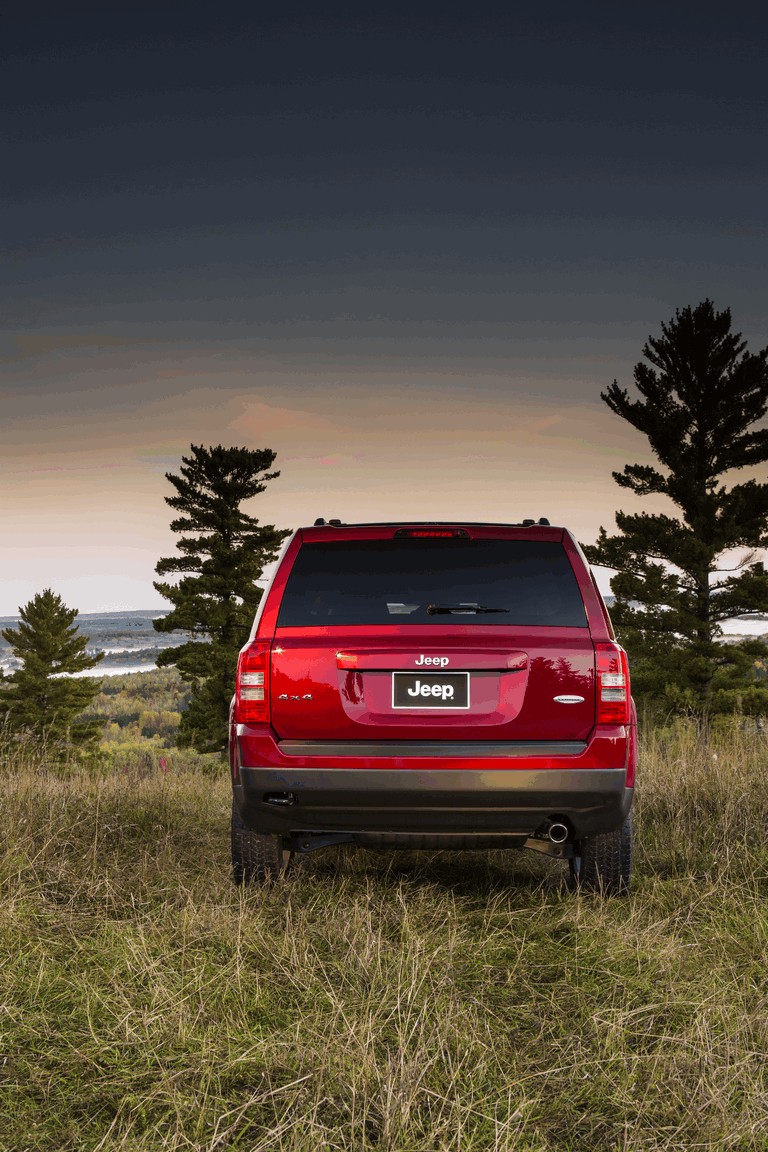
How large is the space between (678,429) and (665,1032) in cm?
2874

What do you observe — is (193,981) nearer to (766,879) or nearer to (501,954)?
(501,954)

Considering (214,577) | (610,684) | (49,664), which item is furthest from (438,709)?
(49,664)

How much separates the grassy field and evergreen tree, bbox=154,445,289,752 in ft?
107

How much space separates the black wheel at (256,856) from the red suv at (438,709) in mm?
340

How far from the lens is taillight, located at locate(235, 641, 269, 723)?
181 inches

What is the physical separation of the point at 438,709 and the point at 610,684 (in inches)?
33.4

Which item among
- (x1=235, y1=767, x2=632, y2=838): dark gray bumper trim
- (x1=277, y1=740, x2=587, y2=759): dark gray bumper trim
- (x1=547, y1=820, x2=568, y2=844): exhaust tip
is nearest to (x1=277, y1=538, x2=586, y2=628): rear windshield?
(x1=277, y1=740, x2=587, y2=759): dark gray bumper trim

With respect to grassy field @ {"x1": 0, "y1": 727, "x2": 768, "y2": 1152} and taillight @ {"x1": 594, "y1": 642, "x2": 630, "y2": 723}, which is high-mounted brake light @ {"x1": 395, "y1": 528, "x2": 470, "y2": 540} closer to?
taillight @ {"x1": 594, "y1": 642, "x2": 630, "y2": 723}

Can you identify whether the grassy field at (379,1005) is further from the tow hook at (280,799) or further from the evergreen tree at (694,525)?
the evergreen tree at (694,525)

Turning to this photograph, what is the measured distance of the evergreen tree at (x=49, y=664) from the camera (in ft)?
199

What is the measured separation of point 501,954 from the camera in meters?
4.09

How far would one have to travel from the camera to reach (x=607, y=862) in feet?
16.3

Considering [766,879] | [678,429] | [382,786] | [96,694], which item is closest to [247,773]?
[382,786]

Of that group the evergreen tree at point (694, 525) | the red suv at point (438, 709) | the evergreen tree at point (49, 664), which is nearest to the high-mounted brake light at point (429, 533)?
the red suv at point (438, 709)
